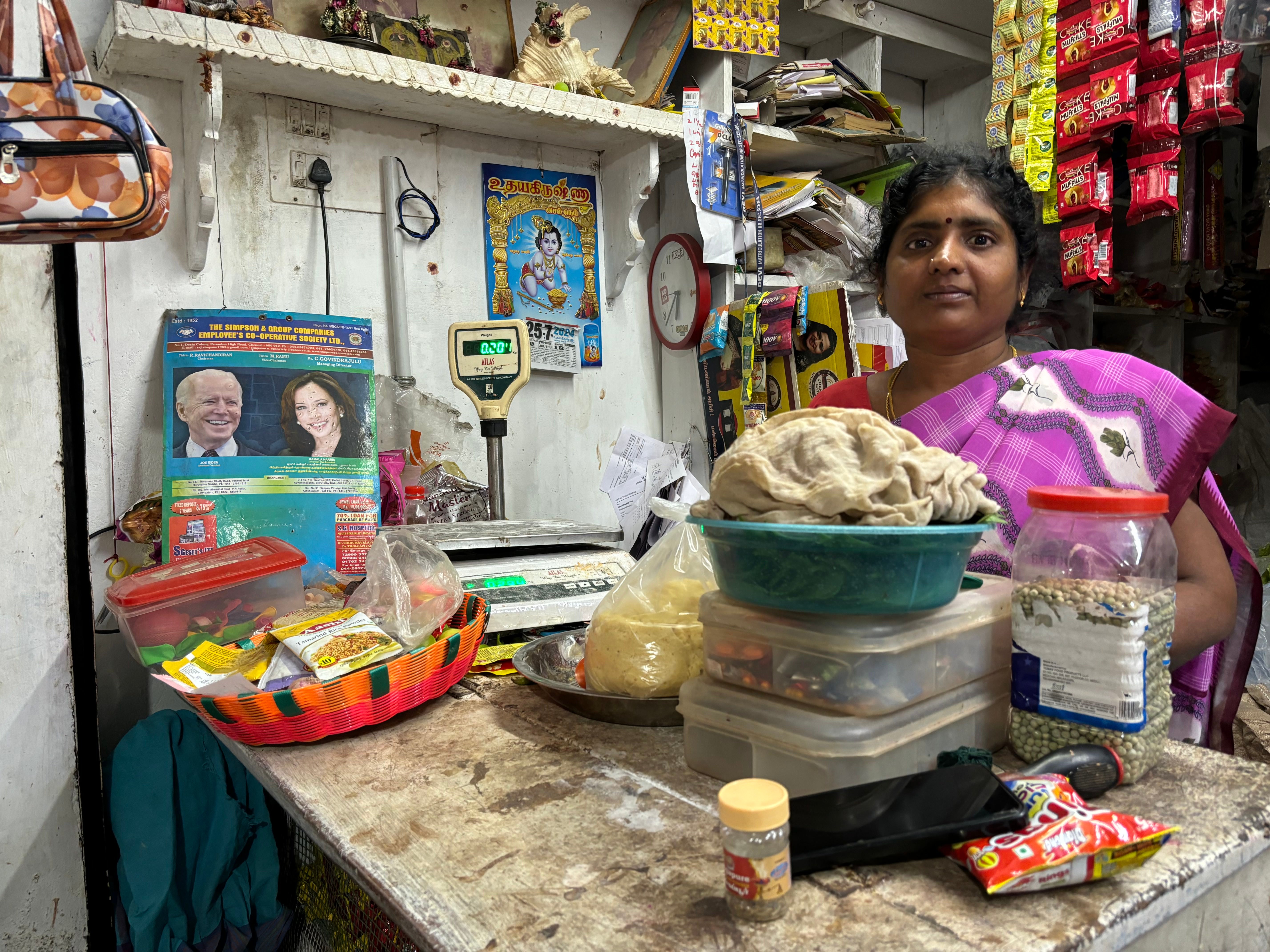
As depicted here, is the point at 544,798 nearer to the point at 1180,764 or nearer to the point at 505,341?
the point at 1180,764

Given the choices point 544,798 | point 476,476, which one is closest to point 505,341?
point 476,476

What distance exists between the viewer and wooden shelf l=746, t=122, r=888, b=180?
7.39 ft

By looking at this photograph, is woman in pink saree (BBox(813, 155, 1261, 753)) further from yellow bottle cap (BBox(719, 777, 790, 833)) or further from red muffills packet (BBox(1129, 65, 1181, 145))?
red muffills packet (BBox(1129, 65, 1181, 145))

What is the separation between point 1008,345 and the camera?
1.46 m

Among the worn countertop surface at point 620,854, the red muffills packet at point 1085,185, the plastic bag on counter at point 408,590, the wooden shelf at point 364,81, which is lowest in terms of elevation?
the worn countertop surface at point 620,854

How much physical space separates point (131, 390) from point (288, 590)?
82cm

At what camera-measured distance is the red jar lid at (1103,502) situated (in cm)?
70

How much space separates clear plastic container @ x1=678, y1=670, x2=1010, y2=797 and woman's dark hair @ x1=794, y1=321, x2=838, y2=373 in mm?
1437

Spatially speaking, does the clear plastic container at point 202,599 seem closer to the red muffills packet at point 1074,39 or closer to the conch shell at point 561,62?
the conch shell at point 561,62

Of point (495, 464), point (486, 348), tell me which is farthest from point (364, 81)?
point (495, 464)

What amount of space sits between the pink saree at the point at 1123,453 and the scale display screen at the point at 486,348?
0.93 meters

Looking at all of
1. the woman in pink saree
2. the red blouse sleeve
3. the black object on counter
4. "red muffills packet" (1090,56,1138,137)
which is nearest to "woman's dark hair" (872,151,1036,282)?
the woman in pink saree

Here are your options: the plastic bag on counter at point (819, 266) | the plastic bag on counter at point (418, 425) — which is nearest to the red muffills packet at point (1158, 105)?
the plastic bag on counter at point (819, 266)

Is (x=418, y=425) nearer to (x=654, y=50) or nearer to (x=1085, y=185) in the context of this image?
(x=654, y=50)
